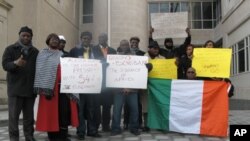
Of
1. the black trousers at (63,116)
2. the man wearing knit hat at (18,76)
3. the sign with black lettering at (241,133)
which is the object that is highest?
the man wearing knit hat at (18,76)

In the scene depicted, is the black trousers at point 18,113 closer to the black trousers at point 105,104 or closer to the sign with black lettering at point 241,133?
the black trousers at point 105,104

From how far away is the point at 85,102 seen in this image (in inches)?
303

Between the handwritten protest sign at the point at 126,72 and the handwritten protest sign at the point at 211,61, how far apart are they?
3.54 ft

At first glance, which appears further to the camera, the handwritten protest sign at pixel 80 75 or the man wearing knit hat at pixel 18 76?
the handwritten protest sign at pixel 80 75

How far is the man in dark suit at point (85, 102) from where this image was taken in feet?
24.7

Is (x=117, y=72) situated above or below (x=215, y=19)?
below

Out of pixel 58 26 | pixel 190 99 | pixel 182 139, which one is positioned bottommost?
pixel 182 139

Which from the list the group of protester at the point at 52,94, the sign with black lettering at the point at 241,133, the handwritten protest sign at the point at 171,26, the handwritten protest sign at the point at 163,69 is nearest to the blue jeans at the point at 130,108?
the group of protester at the point at 52,94

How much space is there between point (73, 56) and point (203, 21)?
30.4 meters

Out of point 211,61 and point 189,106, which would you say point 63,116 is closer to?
point 189,106

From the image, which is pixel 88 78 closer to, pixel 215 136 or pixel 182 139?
pixel 182 139

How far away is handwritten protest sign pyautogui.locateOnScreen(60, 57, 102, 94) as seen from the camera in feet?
23.2

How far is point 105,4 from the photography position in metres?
31.9

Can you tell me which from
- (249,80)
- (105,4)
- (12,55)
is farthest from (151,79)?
(105,4)
